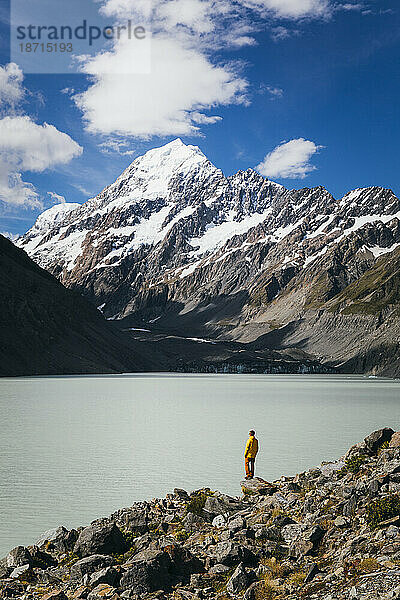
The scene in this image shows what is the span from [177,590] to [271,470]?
15.0 m

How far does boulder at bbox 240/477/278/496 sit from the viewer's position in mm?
19953

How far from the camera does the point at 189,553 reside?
13656mm

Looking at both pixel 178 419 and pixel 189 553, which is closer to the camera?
pixel 189 553

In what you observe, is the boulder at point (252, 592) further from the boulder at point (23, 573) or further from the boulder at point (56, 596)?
the boulder at point (23, 573)

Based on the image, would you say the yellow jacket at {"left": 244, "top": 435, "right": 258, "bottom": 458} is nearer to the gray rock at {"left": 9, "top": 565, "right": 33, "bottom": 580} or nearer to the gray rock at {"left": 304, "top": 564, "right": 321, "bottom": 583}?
the gray rock at {"left": 304, "top": 564, "right": 321, "bottom": 583}

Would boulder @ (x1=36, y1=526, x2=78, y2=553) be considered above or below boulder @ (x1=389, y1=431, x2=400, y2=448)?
below

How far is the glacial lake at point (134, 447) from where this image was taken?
816 inches

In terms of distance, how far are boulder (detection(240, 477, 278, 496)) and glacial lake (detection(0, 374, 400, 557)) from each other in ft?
Answer: 3.58

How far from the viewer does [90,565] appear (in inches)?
526

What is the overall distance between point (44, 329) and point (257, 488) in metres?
122

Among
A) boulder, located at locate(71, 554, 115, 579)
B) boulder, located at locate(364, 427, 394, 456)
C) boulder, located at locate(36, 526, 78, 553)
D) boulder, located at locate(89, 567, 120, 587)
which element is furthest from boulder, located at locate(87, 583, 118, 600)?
boulder, located at locate(364, 427, 394, 456)

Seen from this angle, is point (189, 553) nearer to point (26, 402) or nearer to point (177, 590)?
point (177, 590)

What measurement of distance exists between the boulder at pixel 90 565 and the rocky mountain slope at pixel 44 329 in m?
111

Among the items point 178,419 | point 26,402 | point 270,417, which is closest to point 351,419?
point 270,417
